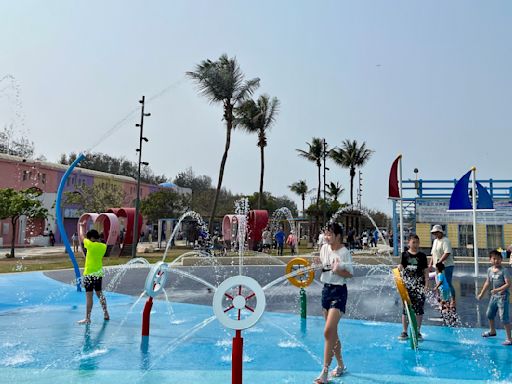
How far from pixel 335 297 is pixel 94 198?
3490 cm

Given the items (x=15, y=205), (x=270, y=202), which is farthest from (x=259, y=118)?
(x=270, y=202)

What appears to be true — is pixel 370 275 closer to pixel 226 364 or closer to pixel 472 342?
pixel 472 342

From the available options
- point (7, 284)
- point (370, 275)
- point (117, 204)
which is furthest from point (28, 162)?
point (370, 275)

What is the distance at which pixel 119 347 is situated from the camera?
21.5 ft

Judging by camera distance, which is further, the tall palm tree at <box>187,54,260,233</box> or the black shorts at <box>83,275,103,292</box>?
the tall palm tree at <box>187,54,260,233</box>

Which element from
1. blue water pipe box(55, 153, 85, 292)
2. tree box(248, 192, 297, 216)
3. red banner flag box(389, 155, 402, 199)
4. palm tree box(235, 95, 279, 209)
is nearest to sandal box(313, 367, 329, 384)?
blue water pipe box(55, 153, 85, 292)

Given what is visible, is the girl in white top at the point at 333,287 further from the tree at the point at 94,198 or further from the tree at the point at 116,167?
the tree at the point at 116,167

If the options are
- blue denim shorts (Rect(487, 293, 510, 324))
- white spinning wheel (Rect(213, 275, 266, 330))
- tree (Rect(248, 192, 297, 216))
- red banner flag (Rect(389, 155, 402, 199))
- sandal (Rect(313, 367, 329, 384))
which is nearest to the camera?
white spinning wheel (Rect(213, 275, 266, 330))

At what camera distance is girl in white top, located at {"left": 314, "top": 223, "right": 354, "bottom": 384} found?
4977 millimetres

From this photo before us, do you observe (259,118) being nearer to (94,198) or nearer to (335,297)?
(94,198)

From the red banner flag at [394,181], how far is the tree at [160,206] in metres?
24.8

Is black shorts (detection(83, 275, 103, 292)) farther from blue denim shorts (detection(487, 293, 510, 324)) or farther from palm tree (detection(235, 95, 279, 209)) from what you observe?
palm tree (detection(235, 95, 279, 209))

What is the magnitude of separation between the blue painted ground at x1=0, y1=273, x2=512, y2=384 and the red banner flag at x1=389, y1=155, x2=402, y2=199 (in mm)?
14256

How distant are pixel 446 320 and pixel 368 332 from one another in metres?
1.86
